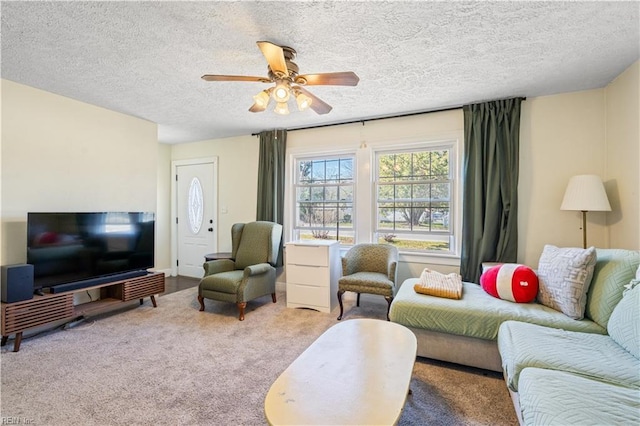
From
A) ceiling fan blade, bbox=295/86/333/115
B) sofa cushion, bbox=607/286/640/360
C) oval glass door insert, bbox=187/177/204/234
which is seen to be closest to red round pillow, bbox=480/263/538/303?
sofa cushion, bbox=607/286/640/360

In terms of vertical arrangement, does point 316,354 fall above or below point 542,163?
below

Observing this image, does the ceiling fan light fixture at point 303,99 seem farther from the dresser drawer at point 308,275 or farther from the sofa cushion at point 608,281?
the sofa cushion at point 608,281

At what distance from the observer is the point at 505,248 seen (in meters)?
3.20

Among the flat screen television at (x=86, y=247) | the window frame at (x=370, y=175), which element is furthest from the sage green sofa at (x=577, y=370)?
the flat screen television at (x=86, y=247)

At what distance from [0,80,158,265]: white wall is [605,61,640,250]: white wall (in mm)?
5285

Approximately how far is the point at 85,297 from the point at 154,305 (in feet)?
2.37

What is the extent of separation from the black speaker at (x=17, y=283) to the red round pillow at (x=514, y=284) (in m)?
4.06

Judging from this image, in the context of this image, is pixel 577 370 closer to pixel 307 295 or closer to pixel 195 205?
pixel 307 295

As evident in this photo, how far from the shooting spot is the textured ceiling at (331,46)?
5.87 ft

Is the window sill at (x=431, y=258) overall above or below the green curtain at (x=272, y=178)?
below

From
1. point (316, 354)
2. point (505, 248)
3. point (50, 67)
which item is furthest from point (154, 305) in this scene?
point (505, 248)

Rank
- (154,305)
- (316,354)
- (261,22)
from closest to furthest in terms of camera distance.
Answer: (316,354)
(261,22)
(154,305)

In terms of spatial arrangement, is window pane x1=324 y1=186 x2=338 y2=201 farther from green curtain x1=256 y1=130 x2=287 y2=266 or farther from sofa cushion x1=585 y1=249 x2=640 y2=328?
sofa cushion x1=585 y1=249 x2=640 y2=328

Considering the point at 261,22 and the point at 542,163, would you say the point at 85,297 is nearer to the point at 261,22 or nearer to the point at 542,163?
the point at 261,22
